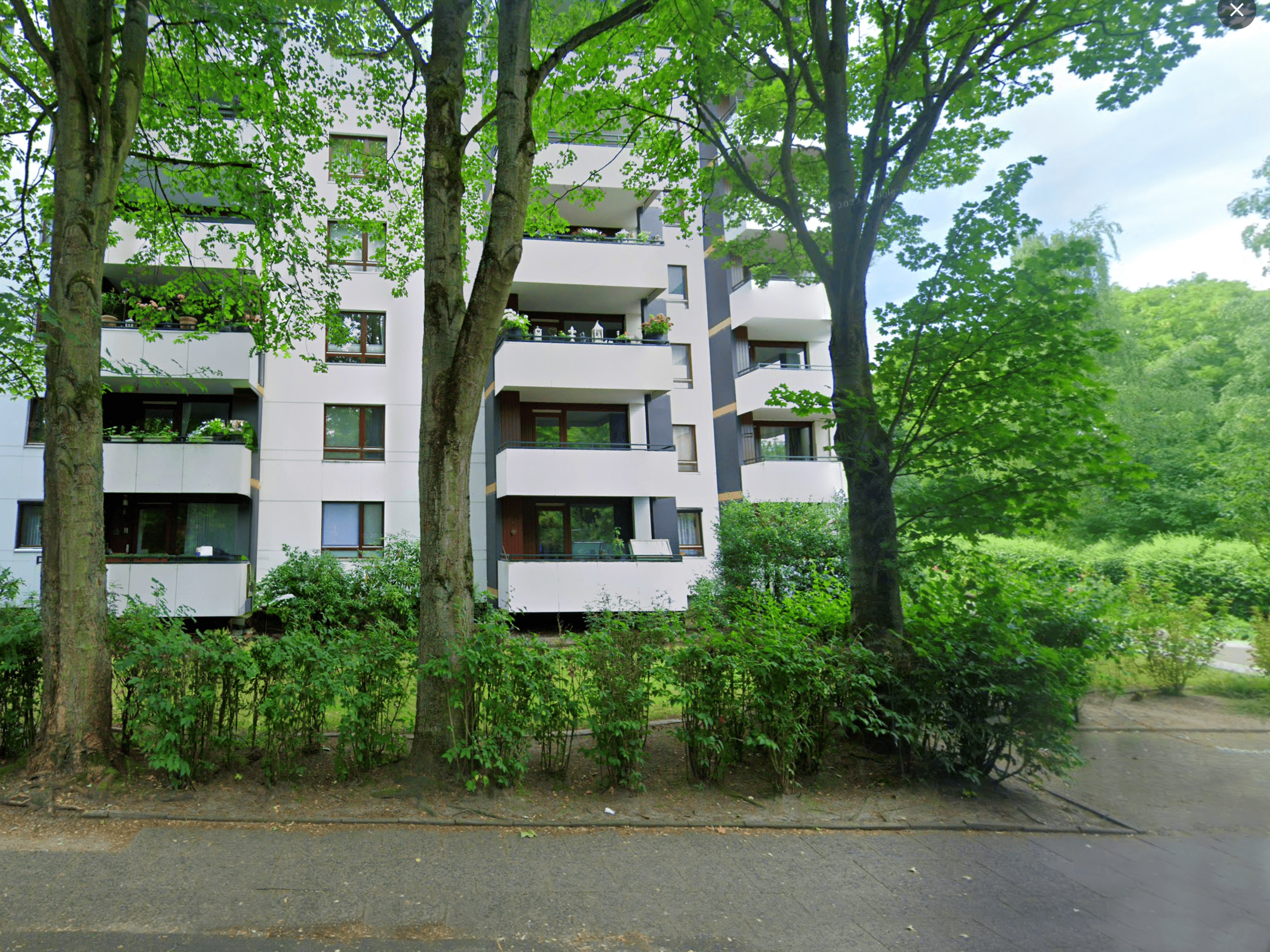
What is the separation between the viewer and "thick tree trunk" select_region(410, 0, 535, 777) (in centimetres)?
570

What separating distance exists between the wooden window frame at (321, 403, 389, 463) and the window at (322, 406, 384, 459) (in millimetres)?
12

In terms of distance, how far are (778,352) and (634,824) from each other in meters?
20.6

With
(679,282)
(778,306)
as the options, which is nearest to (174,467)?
(679,282)

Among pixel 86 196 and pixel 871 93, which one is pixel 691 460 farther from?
pixel 86 196

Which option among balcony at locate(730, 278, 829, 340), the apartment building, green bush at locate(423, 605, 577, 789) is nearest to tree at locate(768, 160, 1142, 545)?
green bush at locate(423, 605, 577, 789)

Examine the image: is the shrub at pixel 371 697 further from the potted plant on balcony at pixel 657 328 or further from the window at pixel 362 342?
the window at pixel 362 342

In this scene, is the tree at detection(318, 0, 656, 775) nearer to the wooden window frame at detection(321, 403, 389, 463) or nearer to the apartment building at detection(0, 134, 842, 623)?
the apartment building at detection(0, 134, 842, 623)

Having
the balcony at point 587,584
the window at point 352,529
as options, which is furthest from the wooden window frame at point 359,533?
the balcony at point 587,584

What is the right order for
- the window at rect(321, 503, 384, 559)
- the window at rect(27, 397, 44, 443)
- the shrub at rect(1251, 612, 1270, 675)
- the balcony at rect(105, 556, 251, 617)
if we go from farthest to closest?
the window at rect(321, 503, 384, 559)
the window at rect(27, 397, 44, 443)
the balcony at rect(105, 556, 251, 617)
the shrub at rect(1251, 612, 1270, 675)

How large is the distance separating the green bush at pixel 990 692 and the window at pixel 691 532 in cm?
1512

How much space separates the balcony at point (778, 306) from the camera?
2200 cm

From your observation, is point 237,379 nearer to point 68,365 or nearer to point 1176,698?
point 68,365

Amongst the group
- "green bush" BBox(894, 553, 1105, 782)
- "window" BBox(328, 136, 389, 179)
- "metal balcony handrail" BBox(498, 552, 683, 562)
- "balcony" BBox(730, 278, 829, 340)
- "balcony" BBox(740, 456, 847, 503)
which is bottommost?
"green bush" BBox(894, 553, 1105, 782)

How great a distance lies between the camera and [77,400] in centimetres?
564
